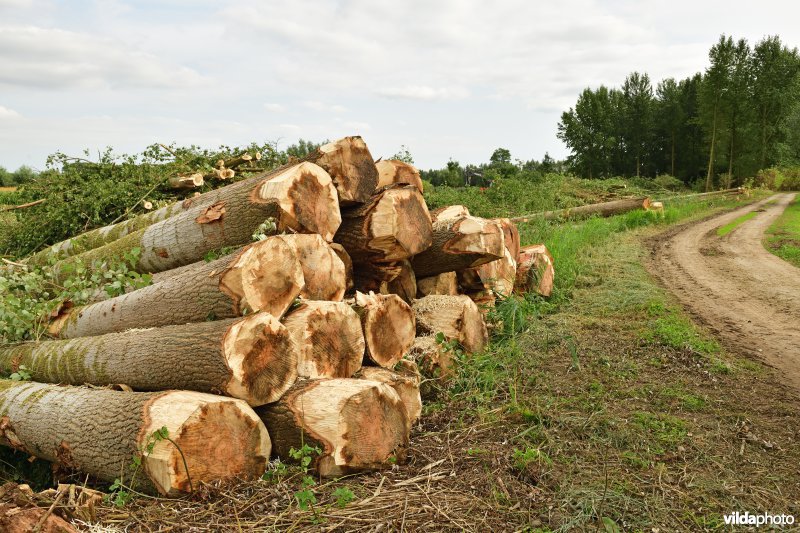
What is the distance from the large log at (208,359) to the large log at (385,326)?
0.98 meters

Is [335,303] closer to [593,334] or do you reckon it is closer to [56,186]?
[593,334]

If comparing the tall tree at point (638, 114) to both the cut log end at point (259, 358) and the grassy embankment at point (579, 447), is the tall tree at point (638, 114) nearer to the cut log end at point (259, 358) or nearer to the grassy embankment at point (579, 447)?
the grassy embankment at point (579, 447)

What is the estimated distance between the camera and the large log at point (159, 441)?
11.3 feet

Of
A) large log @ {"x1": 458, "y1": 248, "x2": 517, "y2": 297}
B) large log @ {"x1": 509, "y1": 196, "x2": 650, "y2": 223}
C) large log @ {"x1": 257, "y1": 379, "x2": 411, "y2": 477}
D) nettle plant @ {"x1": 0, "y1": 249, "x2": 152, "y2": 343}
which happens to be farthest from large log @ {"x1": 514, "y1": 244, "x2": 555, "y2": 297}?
large log @ {"x1": 509, "y1": 196, "x2": 650, "y2": 223}

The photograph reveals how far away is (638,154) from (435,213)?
152ft

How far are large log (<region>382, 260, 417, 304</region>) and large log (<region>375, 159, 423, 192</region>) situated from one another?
3.00ft

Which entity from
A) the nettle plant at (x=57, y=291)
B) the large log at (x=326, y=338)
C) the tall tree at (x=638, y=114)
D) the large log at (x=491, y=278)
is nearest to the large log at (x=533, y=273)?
the large log at (x=491, y=278)

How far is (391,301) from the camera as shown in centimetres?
513

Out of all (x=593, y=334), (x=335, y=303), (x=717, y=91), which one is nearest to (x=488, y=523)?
(x=335, y=303)

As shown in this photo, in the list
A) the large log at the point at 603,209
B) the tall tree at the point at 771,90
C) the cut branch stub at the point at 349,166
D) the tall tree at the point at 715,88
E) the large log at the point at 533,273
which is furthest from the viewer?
the tall tree at the point at 771,90

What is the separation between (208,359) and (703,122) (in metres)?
41.0

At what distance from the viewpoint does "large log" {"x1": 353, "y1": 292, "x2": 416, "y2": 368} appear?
493 centimetres

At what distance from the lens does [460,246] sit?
20.4 feet

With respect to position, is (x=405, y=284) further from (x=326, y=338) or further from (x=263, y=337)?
(x=263, y=337)
